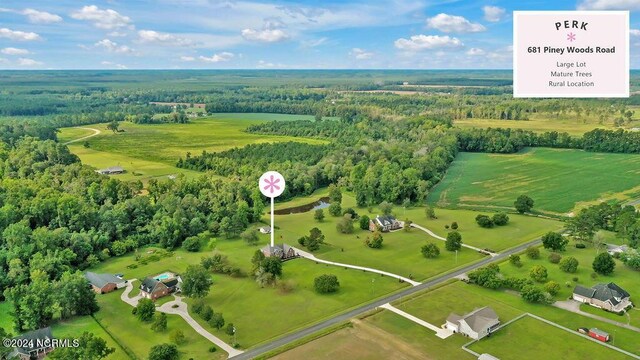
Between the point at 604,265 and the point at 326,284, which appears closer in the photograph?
the point at 326,284

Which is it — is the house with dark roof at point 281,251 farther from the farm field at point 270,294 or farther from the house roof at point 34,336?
the house roof at point 34,336

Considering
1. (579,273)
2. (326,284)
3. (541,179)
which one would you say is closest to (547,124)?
(541,179)

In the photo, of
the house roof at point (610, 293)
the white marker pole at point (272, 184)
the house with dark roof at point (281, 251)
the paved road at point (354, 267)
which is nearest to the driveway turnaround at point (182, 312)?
the house with dark roof at point (281, 251)

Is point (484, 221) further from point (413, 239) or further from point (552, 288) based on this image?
point (552, 288)

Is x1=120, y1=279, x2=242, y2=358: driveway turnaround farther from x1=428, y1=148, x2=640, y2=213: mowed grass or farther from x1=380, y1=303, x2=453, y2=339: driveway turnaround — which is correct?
x1=428, y1=148, x2=640, y2=213: mowed grass

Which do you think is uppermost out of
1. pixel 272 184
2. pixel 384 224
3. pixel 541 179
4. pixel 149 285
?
pixel 272 184

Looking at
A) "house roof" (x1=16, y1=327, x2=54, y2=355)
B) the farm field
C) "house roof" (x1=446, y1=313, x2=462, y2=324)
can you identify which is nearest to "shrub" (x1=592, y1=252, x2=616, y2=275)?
"house roof" (x1=446, y1=313, x2=462, y2=324)

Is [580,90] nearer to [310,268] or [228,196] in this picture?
[310,268]
